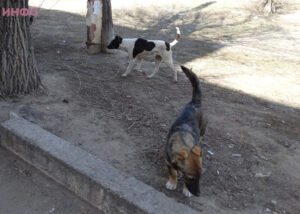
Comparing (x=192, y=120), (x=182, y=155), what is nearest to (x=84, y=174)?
(x=182, y=155)

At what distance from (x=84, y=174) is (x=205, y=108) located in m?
2.86

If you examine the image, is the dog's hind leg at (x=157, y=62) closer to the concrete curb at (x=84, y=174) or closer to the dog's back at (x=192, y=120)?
the dog's back at (x=192, y=120)

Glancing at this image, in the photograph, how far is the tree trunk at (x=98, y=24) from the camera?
7429mm

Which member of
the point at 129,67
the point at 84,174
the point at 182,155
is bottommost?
the point at 84,174

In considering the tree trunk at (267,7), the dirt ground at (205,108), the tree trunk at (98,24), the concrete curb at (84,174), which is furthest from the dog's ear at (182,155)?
the tree trunk at (267,7)

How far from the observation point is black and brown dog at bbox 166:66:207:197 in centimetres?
256

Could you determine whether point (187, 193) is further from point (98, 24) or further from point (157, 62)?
point (98, 24)

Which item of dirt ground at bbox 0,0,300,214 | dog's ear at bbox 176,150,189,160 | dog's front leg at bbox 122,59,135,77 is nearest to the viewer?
dog's ear at bbox 176,150,189,160

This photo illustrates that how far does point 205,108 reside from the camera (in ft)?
17.0

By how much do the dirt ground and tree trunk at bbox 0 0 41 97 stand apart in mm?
229

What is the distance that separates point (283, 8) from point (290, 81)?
11176 millimetres

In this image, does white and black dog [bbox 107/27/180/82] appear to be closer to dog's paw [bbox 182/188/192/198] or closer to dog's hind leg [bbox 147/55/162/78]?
dog's hind leg [bbox 147/55/162/78]

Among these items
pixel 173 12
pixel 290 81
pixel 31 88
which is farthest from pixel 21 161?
pixel 173 12

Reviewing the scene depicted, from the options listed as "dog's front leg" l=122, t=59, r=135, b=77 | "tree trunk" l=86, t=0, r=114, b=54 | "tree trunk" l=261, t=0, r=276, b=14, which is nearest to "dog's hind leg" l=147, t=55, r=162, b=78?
"dog's front leg" l=122, t=59, r=135, b=77
